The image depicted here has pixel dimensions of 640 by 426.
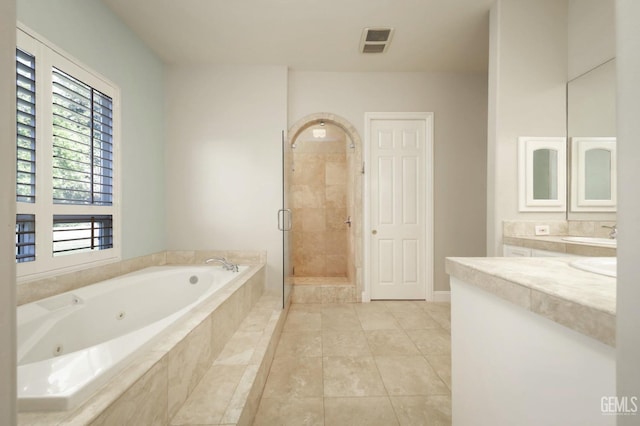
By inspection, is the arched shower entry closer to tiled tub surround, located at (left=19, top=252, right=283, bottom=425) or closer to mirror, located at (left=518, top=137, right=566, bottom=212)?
tiled tub surround, located at (left=19, top=252, right=283, bottom=425)

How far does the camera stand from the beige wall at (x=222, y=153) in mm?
3281

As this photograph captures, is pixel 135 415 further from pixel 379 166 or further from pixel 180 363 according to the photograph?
pixel 379 166

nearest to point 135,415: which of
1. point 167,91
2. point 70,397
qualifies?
point 70,397

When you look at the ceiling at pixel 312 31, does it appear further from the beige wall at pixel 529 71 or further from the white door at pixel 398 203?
the white door at pixel 398 203

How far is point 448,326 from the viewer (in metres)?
2.67

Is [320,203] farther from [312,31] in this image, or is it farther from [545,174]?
[545,174]

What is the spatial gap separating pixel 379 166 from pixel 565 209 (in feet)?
6.01

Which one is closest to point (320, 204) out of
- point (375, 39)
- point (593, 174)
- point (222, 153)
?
point (222, 153)

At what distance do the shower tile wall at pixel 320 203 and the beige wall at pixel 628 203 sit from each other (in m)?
4.44

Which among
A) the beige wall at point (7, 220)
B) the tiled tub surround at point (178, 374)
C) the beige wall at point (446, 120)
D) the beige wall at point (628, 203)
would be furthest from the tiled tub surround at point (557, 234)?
the beige wall at point (7, 220)

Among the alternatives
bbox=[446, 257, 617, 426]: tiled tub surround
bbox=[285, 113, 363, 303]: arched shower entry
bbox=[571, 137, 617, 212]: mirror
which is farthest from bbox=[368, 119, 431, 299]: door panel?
bbox=[446, 257, 617, 426]: tiled tub surround

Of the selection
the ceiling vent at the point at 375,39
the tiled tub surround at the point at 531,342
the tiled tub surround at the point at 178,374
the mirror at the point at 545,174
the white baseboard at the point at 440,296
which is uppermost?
the ceiling vent at the point at 375,39

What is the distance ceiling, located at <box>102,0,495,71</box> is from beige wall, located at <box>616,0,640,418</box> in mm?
2506

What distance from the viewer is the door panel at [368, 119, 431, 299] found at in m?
3.45
